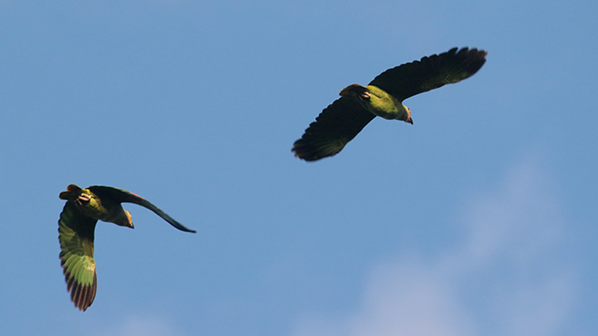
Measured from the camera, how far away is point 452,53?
14.5m

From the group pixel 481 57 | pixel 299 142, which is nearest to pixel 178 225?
pixel 299 142

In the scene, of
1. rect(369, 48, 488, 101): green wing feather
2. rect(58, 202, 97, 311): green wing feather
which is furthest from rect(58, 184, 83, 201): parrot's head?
rect(369, 48, 488, 101): green wing feather

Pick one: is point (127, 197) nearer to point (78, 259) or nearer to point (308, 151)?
point (78, 259)

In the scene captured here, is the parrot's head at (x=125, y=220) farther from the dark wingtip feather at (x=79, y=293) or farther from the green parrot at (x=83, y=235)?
the dark wingtip feather at (x=79, y=293)

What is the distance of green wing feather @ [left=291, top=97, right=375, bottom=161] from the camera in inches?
628

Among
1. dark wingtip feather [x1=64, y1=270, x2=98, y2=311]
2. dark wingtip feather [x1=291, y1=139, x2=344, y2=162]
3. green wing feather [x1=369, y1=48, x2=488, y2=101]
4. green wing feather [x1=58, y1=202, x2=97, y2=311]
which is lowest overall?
dark wingtip feather [x1=64, y1=270, x2=98, y2=311]

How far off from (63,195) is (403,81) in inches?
253

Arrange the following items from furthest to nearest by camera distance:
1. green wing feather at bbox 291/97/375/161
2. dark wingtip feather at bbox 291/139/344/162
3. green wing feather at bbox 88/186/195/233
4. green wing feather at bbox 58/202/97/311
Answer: dark wingtip feather at bbox 291/139/344/162 < green wing feather at bbox 291/97/375/161 < green wing feather at bbox 58/202/97/311 < green wing feather at bbox 88/186/195/233

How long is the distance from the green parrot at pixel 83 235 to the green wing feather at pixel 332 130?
3.94 m

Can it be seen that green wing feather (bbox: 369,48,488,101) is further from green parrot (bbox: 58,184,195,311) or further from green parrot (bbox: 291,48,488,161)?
green parrot (bbox: 58,184,195,311)

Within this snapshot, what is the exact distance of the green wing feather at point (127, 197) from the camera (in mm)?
12234

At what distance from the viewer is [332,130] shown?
16.4 meters

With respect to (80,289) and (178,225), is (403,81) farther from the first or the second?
(80,289)

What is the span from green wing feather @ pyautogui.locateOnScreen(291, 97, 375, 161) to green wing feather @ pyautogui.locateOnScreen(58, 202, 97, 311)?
4483 mm
